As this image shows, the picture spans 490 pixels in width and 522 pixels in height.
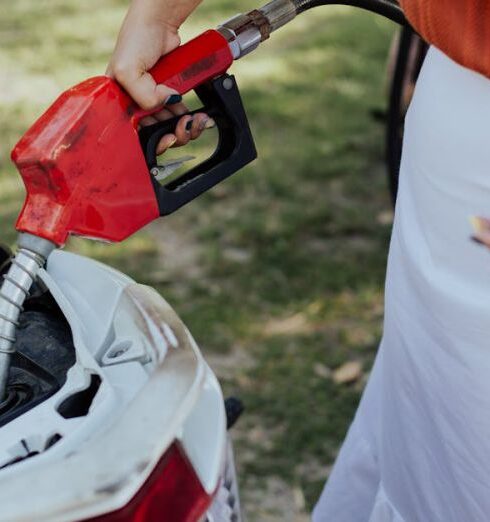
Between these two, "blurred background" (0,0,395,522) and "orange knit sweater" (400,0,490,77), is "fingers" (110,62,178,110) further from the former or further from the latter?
"blurred background" (0,0,395,522)

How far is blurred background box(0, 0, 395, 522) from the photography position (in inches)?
115

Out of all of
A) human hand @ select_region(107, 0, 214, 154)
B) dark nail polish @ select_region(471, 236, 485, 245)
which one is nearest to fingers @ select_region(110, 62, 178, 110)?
human hand @ select_region(107, 0, 214, 154)

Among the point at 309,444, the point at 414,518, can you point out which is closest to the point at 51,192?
the point at 414,518

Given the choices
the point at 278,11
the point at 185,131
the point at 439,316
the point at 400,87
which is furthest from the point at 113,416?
the point at 400,87

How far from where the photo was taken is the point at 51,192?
1389mm

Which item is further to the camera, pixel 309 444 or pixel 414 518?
pixel 309 444

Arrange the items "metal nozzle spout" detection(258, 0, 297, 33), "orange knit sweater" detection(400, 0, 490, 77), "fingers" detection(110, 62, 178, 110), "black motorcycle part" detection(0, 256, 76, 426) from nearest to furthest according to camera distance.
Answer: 1. "orange knit sweater" detection(400, 0, 490, 77)
2. "black motorcycle part" detection(0, 256, 76, 426)
3. "fingers" detection(110, 62, 178, 110)
4. "metal nozzle spout" detection(258, 0, 297, 33)

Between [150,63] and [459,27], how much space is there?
491 mm

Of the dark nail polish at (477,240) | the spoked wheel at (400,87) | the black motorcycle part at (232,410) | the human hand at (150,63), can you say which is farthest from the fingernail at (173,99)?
the spoked wheel at (400,87)

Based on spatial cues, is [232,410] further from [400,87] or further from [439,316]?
[400,87]

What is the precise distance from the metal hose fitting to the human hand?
0.87 feet

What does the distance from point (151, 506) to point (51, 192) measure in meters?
0.46

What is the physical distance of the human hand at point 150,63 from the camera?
1506 mm

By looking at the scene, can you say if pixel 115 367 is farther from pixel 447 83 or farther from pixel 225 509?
pixel 447 83
